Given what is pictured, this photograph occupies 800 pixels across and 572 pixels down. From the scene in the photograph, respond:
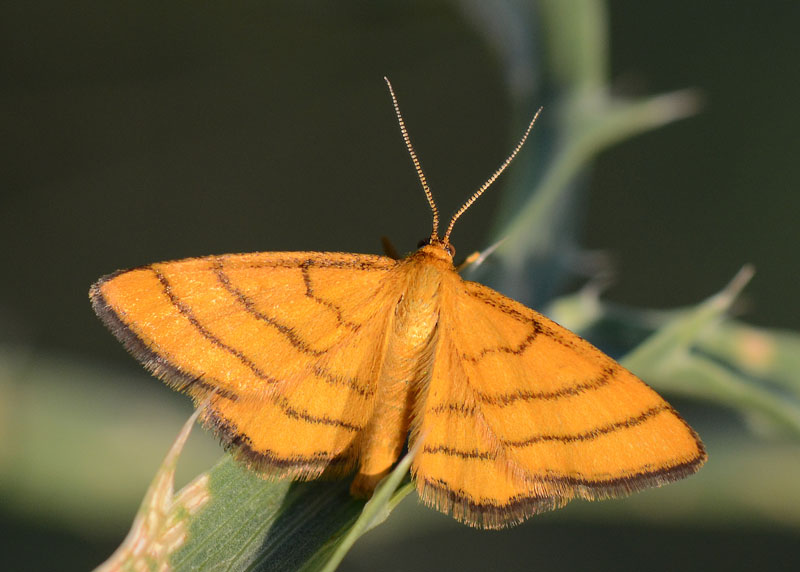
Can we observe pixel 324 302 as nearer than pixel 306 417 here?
No

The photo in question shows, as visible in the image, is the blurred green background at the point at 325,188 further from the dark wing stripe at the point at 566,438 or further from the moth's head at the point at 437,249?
the dark wing stripe at the point at 566,438

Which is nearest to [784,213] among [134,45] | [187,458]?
[187,458]

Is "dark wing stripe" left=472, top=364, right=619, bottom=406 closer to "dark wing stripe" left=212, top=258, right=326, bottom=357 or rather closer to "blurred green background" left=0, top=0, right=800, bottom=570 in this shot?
"dark wing stripe" left=212, top=258, right=326, bottom=357

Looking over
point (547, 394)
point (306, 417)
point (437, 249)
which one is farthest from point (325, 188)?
point (547, 394)

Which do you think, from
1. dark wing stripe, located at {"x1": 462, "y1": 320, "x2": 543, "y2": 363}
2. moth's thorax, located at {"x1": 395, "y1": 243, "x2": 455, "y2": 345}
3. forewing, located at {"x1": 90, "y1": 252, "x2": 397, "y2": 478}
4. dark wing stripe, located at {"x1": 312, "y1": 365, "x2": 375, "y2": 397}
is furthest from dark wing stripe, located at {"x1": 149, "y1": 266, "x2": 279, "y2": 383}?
dark wing stripe, located at {"x1": 462, "y1": 320, "x2": 543, "y2": 363}

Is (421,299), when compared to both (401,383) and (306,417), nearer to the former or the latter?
(401,383)

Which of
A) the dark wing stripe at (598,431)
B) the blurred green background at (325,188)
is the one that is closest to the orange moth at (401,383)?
the dark wing stripe at (598,431)

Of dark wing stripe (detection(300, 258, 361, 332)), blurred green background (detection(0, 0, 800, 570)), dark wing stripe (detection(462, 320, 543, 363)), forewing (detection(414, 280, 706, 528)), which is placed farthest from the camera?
blurred green background (detection(0, 0, 800, 570))

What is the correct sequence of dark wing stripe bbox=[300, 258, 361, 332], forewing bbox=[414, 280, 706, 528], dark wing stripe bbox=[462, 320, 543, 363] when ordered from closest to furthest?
forewing bbox=[414, 280, 706, 528] < dark wing stripe bbox=[462, 320, 543, 363] < dark wing stripe bbox=[300, 258, 361, 332]
